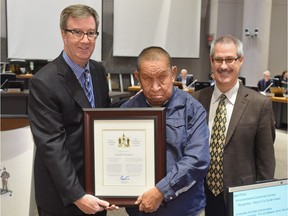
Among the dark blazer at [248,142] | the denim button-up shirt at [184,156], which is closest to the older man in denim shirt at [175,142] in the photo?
the denim button-up shirt at [184,156]

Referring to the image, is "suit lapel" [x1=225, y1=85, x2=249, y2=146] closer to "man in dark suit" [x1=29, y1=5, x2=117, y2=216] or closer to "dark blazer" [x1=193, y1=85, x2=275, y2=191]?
"dark blazer" [x1=193, y1=85, x2=275, y2=191]

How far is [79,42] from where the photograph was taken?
4.84 feet

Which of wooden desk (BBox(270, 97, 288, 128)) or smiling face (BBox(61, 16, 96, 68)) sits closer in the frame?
smiling face (BBox(61, 16, 96, 68))

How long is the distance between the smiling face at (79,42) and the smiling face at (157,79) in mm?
254

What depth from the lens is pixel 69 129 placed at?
4.86 ft

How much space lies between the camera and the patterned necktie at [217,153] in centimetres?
183

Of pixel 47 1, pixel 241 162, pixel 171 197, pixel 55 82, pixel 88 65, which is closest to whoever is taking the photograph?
pixel 171 197

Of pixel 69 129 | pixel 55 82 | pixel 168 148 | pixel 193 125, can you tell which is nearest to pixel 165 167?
pixel 168 148

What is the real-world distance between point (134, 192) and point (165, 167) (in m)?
0.16

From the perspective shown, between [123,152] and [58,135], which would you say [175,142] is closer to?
[123,152]

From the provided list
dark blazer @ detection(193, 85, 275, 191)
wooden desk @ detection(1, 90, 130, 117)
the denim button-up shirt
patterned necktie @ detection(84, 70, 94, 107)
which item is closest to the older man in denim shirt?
the denim button-up shirt

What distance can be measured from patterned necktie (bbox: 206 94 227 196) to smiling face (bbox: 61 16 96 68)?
0.77m

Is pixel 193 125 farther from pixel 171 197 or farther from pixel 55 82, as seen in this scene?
pixel 55 82

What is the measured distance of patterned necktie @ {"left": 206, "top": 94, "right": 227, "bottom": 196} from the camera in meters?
1.83
